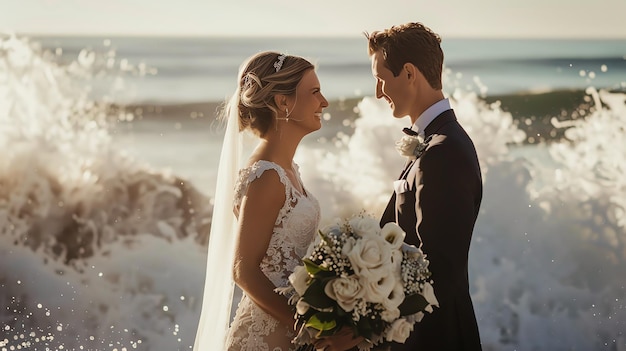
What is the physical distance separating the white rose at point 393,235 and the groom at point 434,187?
213 millimetres

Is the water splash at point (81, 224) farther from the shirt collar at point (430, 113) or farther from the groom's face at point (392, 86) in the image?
the shirt collar at point (430, 113)

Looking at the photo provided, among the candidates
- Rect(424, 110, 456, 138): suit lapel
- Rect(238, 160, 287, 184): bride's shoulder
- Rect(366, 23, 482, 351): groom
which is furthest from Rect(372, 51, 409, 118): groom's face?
Rect(238, 160, 287, 184): bride's shoulder

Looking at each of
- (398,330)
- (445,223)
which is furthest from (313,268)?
(445,223)

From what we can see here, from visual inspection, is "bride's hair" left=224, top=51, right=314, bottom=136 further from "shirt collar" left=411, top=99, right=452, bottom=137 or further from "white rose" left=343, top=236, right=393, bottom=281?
"white rose" left=343, top=236, right=393, bottom=281

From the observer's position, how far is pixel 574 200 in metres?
5.35

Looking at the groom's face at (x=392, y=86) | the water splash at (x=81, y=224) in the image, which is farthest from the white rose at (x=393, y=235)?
the water splash at (x=81, y=224)

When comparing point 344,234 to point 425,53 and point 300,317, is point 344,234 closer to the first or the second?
point 300,317

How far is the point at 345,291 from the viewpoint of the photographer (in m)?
2.12

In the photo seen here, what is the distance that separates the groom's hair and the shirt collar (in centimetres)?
8

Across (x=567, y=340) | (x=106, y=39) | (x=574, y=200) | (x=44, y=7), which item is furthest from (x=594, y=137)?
(x=44, y=7)

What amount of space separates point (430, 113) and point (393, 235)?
2.16 feet

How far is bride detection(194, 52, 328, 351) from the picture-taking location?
8.76ft

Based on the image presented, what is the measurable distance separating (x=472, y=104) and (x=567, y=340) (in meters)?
1.58

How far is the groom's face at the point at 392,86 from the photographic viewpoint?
2820mm
